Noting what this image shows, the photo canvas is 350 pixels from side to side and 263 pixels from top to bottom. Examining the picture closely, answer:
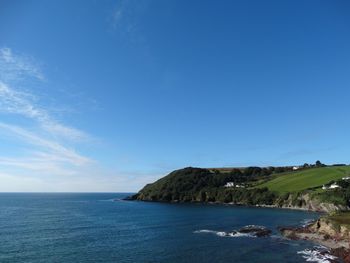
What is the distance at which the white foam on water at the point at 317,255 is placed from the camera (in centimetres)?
5991

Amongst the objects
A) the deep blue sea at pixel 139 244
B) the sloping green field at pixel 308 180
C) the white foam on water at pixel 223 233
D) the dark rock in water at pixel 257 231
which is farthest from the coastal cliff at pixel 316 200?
the white foam on water at pixel 223 233

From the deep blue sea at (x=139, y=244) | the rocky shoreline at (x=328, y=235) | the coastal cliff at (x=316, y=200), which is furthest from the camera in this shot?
the coastal cliff at (x=316, y=200)

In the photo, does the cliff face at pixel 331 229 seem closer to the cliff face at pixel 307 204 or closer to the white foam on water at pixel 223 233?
the white foam on water at pixel 223 233

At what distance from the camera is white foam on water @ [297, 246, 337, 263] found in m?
59.9

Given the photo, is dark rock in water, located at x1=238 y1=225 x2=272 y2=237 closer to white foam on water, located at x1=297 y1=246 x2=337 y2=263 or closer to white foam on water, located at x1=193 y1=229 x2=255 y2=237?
white foam on water, located at x1=193 y1=229 x2=255 y2=237

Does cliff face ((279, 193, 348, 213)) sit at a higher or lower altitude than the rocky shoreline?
higher

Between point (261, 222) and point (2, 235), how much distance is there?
68764 millimetres

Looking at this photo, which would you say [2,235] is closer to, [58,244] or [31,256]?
[58,244]

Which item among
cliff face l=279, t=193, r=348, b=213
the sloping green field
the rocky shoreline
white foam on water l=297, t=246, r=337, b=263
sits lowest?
white foam on water l=297, t=246, r=337, b=263

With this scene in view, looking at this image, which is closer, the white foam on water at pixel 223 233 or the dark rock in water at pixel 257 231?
the white foam on water at pixel 223 233

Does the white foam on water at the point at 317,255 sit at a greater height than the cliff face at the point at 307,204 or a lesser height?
lesser

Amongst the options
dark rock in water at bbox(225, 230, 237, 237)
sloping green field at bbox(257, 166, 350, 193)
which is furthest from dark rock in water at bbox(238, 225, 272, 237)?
sloping green field at bbox(257, 166, 350, 193)

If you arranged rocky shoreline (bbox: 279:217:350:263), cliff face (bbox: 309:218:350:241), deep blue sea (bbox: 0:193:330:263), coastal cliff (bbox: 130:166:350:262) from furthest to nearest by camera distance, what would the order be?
coastal cliff (bbox: 130:166:350:262) < cliff face (bbox: 309:218:350:241) < rocky shoreline (bbox: 279:217:350:263) < deep blue sea (bbox: 0:193:330:263)

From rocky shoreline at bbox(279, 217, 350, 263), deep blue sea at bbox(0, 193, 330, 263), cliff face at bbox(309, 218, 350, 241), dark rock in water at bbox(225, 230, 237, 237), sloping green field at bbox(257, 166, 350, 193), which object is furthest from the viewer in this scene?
sloping green field at bbox(257, 166, 350, 193)
